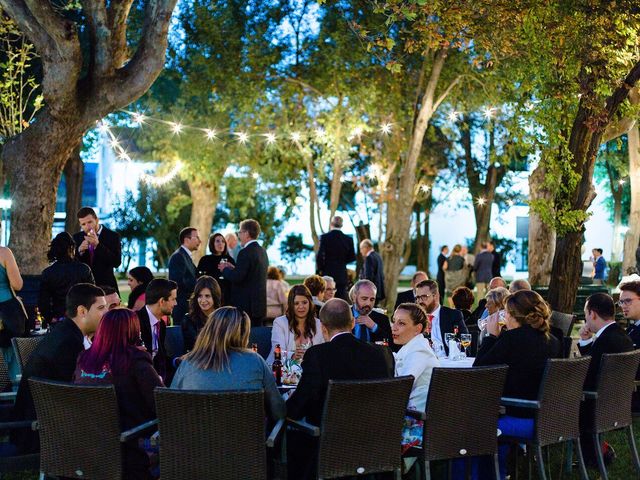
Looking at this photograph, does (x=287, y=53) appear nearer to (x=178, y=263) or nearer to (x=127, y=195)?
(x=178, y=263)

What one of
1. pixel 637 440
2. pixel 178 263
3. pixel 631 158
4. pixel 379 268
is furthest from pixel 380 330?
pixel 631 158

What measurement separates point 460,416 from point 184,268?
231 inches

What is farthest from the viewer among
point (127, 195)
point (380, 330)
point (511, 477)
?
point (127, 195)

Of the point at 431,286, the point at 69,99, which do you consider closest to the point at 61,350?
the point at 431,286

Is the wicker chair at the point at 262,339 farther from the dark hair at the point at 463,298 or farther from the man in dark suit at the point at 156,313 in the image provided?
the dark hair at the point at 463,298

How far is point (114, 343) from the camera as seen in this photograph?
214 inches

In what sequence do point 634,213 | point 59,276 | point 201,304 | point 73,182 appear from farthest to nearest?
point 634,213
point 73,182
point 59,276
point 201,304

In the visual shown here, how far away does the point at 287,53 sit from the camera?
22750 mm

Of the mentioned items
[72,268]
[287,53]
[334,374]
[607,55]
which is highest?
[287,53]

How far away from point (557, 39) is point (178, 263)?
5342mm

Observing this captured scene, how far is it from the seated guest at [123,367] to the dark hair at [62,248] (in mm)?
3797

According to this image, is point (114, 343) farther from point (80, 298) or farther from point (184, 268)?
point (184, 268)

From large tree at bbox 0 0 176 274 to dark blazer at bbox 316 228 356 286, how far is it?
4054 mm

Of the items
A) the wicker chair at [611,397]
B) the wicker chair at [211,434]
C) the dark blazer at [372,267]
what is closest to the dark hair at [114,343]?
the wicker chair at [211,434]
